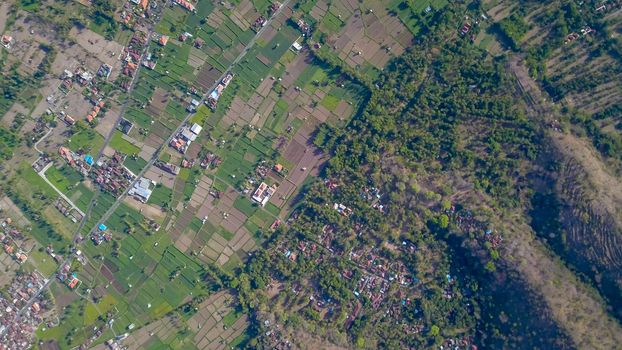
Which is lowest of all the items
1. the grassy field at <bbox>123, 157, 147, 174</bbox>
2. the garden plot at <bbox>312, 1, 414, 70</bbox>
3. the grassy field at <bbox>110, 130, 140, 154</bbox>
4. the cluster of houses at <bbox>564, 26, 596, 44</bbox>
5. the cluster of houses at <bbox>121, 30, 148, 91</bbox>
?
the grassy field at <bbox>123, 157, 147, 174</bbox>

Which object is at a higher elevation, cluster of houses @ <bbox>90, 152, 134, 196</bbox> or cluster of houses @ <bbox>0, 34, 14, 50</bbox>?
cluster of houses @ <bbox>0, 34, 14, 50</bbox>

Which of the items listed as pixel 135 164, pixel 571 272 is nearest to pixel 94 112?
pixel 135 164

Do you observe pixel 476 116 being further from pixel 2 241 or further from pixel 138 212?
pixel 2 241

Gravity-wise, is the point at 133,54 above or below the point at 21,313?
above

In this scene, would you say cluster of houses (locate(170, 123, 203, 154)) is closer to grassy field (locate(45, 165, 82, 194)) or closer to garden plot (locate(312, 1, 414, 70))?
grassy field (locate(45, 165, 82, 194))

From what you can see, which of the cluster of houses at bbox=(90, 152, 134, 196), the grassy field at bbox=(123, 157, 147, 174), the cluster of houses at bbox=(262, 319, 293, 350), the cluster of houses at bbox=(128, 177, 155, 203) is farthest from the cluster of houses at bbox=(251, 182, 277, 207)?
the cluster of houses at bbox=(90, 152, 134, 196)

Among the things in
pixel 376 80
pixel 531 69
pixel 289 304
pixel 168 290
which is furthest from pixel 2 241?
pixel 531 69

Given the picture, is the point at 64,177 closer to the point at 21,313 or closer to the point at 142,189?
the point at 142,189
